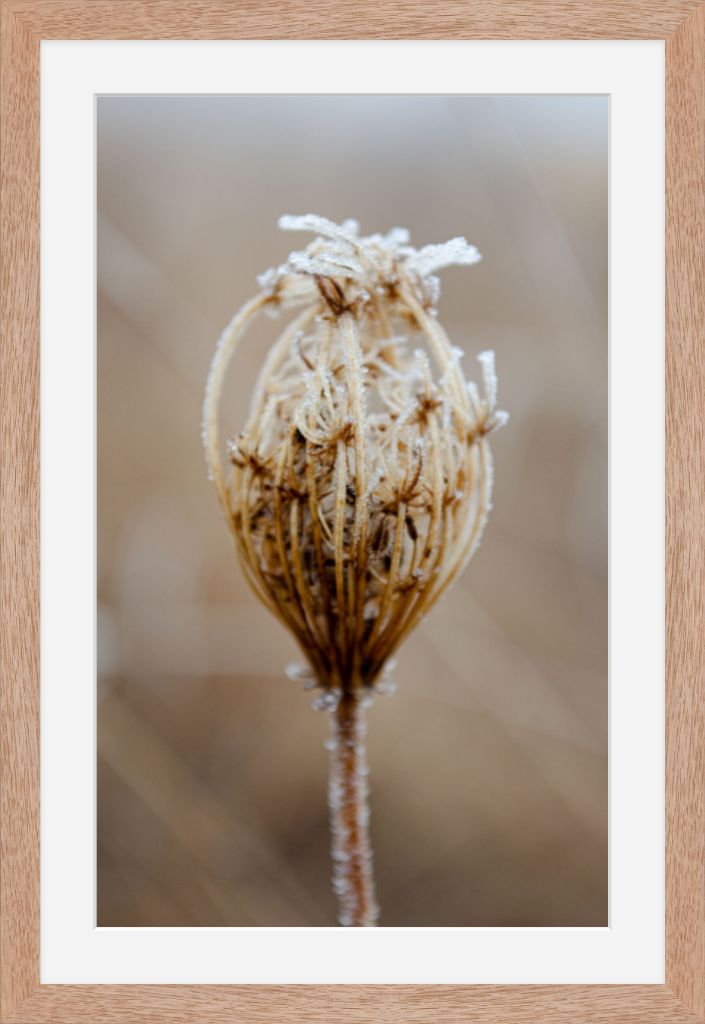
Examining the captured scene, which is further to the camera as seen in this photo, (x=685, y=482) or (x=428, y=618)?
(x=428, y=618)

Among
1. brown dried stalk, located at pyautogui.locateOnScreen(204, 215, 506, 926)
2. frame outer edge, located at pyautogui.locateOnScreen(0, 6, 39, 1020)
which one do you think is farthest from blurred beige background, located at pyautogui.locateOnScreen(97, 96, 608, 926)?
brown dried stalk, located at pyautogui.locateOnScreen(204, 215, 506, 926)

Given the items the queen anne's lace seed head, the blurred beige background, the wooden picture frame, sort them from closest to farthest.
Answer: the queen anne's lace seed head, the wooden picture frame, the blurred beige background

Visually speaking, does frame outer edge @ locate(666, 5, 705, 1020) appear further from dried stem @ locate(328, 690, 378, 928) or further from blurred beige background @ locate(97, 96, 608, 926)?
blurred beige background @ locate(97, 96, 608, 926)

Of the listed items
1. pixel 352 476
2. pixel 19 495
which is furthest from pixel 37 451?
pixel 352 476

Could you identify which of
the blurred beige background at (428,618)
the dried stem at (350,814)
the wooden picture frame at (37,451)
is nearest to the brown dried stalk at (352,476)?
the dried stem at (350,814)

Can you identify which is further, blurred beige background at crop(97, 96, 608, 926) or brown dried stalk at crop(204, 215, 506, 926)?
blurred beige background at crop(97, 96, 608, 926)

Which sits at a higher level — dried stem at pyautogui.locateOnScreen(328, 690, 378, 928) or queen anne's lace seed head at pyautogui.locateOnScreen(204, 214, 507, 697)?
queen anne's lace seed head at pyautogui.locateOnScreen(204, 214, 507, 697)

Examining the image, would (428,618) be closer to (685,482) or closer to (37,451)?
(685,482)
